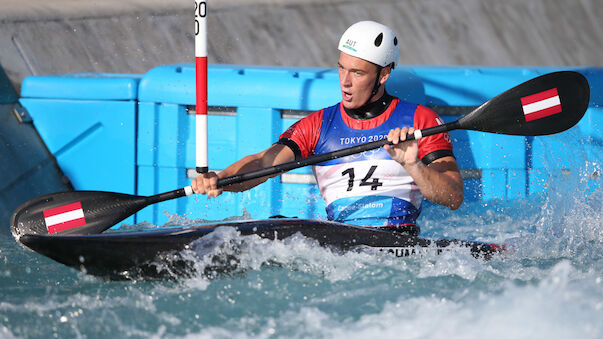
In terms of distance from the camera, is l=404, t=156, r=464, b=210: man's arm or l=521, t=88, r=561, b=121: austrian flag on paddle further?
l=521, t=88, r=561, b=121: austrian flag on paddle

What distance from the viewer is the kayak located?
2639mm

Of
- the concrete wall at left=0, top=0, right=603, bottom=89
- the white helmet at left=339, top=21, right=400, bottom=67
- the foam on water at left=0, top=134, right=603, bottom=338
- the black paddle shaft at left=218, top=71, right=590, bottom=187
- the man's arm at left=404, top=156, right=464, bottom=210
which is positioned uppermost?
the concrete wall at left=0, top=0, right=603, bottom=89

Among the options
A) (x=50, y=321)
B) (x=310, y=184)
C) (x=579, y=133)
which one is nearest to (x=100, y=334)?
(x=50, y=321)

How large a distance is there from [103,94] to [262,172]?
182 cm

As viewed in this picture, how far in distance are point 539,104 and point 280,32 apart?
13.6ft

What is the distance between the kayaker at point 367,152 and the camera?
10.2 feet

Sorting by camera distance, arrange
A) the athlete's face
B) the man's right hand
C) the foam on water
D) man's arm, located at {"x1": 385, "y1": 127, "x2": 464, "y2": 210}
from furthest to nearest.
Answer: the athlete's face < the man's right hand < man's arm, located at {"x1": 385, "y1": 127, "x2": 464, "y2": 210} < the foam on water

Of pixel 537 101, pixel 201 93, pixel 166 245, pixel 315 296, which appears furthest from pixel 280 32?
pixel 315 296

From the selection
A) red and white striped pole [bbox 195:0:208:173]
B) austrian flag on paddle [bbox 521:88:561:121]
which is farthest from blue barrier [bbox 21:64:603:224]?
austrian flag on paddle [bbox 521:88:561:121]

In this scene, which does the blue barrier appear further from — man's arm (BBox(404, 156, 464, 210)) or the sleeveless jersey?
man's arm (BBox(404, 156, 464, 210))

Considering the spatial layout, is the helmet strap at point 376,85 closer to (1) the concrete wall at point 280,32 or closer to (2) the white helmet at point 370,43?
(2) the white helmet at point 370,43

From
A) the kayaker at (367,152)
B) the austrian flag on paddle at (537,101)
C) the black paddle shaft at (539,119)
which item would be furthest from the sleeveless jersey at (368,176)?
the austrian flag on paddle at (537,101)

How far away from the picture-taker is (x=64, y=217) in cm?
317

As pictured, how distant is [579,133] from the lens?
4.03 meters
